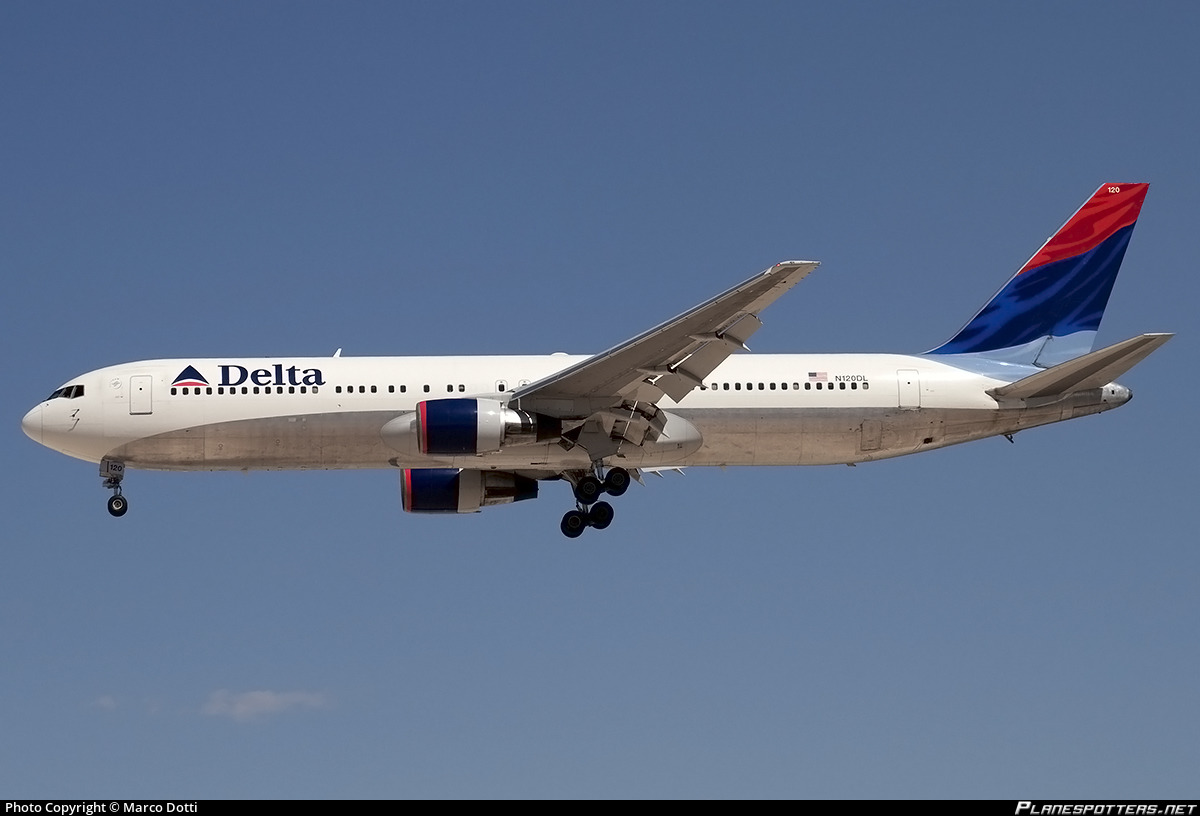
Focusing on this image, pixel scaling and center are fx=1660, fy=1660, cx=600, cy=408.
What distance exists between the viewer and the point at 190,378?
37.1m

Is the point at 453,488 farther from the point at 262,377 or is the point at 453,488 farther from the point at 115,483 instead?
the point at 115,483

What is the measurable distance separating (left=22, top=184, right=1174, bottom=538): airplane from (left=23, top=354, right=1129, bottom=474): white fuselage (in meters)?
0.04

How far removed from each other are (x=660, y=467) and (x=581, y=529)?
7.62 feet

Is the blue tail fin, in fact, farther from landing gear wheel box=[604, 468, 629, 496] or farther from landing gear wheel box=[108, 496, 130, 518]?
landing gear wheel box=[108, 496, 130, 518]

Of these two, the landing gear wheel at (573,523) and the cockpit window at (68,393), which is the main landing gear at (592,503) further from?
the cockpit window at (68,393)

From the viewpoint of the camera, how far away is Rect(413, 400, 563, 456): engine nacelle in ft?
113

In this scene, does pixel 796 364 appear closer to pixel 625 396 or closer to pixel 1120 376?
pixel 625 396

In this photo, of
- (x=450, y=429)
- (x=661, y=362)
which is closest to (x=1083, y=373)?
(x=661, y=362)

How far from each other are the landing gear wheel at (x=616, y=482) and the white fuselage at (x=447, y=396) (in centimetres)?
27

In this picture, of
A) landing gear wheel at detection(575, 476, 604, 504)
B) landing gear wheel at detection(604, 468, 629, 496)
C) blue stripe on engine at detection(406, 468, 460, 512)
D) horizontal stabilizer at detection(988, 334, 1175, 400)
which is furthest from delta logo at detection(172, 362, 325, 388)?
horizontal stabilizer at detection(988, 334, 1175, 400)

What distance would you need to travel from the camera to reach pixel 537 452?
121 feet
